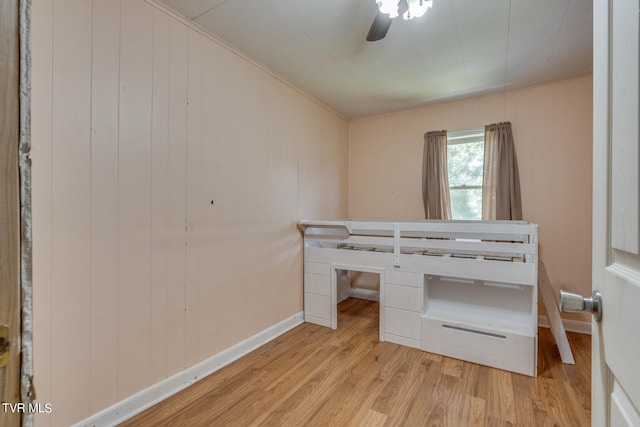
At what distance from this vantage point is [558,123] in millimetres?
2854

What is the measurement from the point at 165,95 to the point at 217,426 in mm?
2021

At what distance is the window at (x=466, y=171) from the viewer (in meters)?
3.26

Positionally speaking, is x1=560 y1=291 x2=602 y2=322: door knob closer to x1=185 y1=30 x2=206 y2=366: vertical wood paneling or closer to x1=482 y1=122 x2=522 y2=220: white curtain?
x1=185 y1=30 x2=206 y2=366: vertical wood paneling

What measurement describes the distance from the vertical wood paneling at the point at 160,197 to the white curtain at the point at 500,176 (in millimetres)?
3119

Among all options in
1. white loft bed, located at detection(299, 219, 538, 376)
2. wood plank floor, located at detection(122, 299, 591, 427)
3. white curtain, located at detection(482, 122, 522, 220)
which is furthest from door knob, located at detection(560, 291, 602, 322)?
white curtain, located at detection(482, 122, 522, 220)

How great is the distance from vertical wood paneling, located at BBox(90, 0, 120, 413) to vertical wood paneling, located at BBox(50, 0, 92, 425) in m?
0.03

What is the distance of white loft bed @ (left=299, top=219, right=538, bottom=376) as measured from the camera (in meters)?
2.09

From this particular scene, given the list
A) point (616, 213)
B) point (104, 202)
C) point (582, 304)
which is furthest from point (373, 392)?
point (104, 202)

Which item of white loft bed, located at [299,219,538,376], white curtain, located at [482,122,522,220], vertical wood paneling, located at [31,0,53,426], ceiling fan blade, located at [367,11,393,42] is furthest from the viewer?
white curtain, located at [482,122,522,220]

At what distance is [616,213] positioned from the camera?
532 mm

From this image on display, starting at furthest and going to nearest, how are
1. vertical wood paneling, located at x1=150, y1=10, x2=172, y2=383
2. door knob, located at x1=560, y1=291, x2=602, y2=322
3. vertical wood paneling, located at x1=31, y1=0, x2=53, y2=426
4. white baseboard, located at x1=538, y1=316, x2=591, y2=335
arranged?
white baseboard, located at x1=538, y1=316, x2=591, y2=335 → vertical wood paneling, located at x1=150, y1=10, x2=172, y2=383 → vertical wood paneling, located at x1=31, y1=0, x2=53, y2=426 → door knob, located at x1=560, y1=291, x2=602, y2=322

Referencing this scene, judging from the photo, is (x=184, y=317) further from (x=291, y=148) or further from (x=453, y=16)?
(x=453, y=16)

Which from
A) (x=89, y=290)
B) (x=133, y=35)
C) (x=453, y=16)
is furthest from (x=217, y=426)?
(x=453, y=16)

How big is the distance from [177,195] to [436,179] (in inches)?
110
